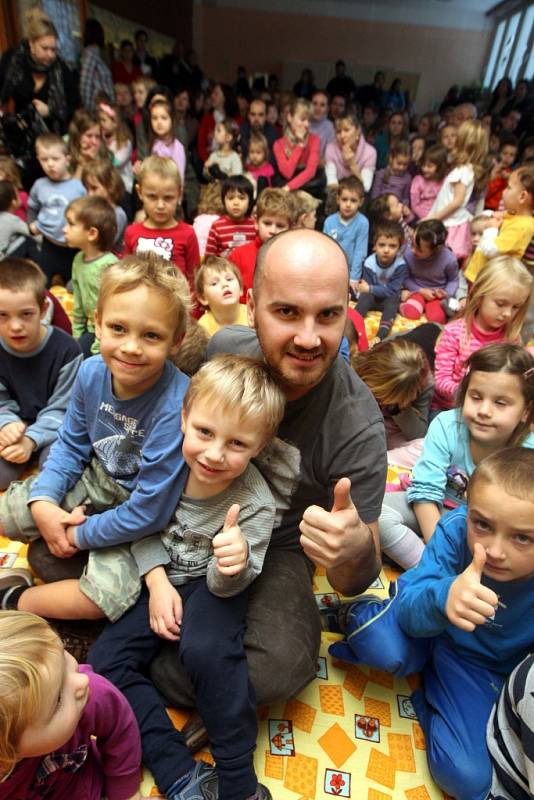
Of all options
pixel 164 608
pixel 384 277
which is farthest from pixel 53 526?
pixel 384 277

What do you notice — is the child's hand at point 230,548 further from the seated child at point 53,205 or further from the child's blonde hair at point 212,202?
the child's blonde hair at point 212,202

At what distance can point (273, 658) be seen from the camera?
112cm

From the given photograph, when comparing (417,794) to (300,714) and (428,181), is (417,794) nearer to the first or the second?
(300,714)

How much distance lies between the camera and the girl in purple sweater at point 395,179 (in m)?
5.01

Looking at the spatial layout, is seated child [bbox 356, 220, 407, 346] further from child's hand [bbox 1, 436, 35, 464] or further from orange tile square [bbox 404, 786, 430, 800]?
orange tile square [bbox 404, 786, 430, 800]

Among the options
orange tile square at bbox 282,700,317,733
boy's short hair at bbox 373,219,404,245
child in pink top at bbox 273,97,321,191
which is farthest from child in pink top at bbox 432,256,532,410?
child in pink top at bbox 273,97,321,191

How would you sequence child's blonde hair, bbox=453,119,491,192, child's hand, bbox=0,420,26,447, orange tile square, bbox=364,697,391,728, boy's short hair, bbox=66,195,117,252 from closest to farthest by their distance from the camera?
1. orange tile square, bbox=364,697,391,728
2. child's hand, bbox=0,420,26,447
3. boy's short hair, bbox=66,195,117,252
4. child's blonde hair, bbox=453,119,491,192

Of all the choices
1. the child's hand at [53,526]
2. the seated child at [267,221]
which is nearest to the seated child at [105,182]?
the seated child at [267,221]

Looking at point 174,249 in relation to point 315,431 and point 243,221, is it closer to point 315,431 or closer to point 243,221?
point 243,221

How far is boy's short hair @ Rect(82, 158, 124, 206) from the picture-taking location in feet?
11.3

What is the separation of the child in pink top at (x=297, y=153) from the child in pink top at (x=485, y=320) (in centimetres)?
287

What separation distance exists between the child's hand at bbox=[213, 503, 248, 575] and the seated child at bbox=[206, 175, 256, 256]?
8.14 ft

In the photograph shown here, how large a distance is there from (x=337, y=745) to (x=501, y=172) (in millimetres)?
5421

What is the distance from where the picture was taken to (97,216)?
252cm
